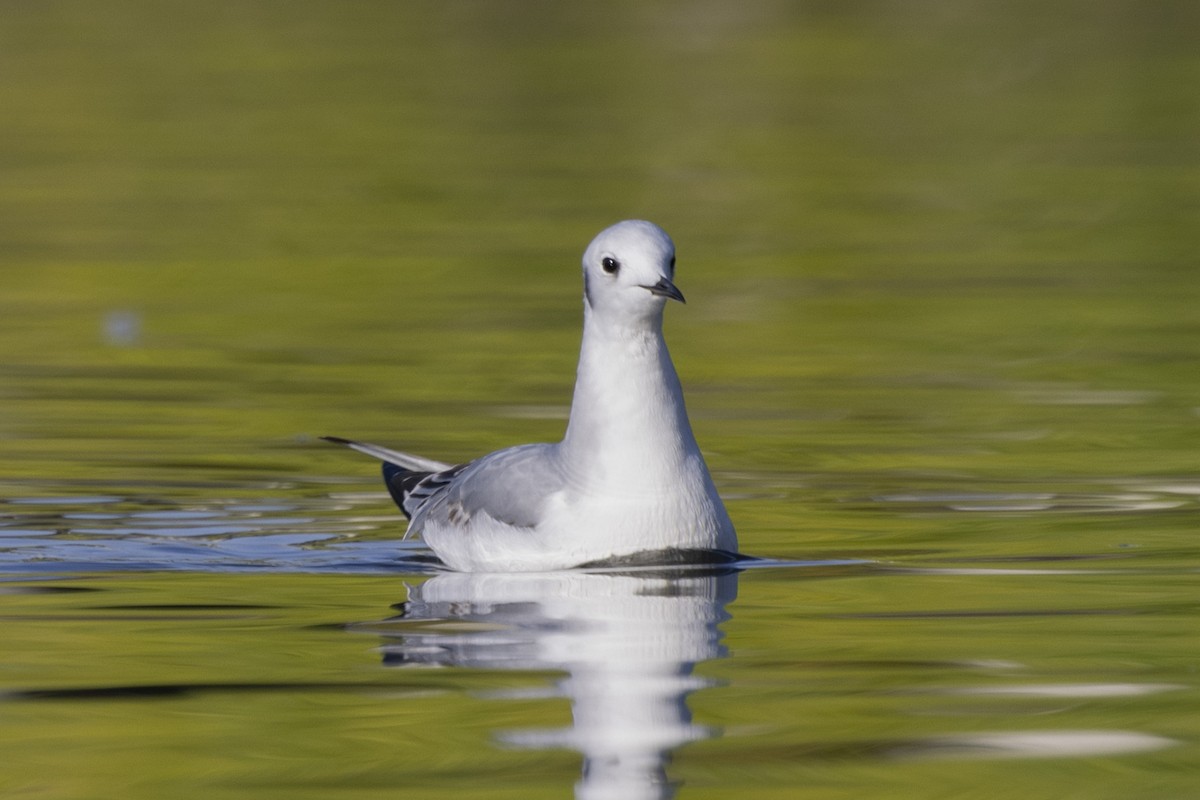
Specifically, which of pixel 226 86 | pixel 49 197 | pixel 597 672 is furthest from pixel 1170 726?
pixel 226 86

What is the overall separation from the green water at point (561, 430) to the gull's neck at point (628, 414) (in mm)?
382

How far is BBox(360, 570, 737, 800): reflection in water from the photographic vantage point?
21.0 ft

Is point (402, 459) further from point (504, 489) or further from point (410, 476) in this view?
point (504, 489)

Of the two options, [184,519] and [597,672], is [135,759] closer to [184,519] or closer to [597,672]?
[597,672]

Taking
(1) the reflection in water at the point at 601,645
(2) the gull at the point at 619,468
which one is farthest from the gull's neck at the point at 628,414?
(1) the reflection in water at the point at 601,645

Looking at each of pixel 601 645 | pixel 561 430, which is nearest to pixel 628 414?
pixel 601 645

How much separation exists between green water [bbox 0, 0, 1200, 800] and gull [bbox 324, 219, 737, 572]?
0.59ft

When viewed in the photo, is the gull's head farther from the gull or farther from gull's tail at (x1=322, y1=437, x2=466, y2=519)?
gull's tail at (x1=322, y1=437, x2=466, y2=519)

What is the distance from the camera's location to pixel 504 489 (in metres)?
9.12

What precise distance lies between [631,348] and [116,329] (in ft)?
24.6

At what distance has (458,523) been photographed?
9328 mm

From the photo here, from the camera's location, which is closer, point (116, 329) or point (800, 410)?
point (800, 410)

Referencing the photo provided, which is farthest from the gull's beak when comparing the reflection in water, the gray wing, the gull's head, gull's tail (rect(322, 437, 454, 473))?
gull's tail (rect(322, 437, 454, 473))

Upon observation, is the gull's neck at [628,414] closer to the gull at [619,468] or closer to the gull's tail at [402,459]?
the gull at [619,468]
